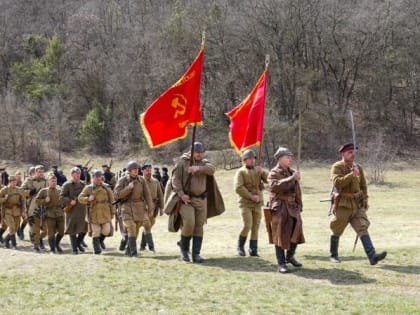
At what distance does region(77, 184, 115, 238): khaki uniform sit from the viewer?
1275 cm

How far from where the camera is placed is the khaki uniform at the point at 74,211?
13570 mm

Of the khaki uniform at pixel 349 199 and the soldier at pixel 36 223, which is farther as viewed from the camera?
the soldier at pixel 36 223

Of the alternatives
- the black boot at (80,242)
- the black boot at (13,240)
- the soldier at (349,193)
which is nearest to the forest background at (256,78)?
the black boot at (13,240)

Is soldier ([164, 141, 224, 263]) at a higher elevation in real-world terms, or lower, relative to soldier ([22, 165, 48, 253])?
higher

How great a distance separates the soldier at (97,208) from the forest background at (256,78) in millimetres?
34847

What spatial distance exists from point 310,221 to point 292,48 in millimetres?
36145

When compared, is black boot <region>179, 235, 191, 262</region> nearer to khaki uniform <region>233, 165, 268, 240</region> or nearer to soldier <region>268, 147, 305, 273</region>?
khaki uniform <region>233, 165, 268, 240</region>

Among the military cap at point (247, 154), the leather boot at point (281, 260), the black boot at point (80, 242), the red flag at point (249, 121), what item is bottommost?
the black boot at point (80, 242)

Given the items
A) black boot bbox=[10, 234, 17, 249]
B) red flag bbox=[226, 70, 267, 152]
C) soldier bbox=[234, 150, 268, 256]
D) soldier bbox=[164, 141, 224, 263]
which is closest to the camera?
soldier bbox=[164, 141, 224, 263]

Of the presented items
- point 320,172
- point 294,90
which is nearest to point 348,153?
point 320,172

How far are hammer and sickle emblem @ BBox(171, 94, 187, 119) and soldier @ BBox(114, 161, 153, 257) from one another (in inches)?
72.1

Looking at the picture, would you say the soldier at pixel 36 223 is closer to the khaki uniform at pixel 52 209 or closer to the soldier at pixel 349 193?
the khaki uniform at pixel 52 209

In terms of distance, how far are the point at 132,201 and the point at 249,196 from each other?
231 centimetres

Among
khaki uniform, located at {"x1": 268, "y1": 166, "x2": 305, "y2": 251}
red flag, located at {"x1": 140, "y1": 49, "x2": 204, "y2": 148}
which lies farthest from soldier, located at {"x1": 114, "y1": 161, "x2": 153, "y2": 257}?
khaki uniform, located at {"x1": 268, "y1": 166, "x2": 305, "y2": 251}
